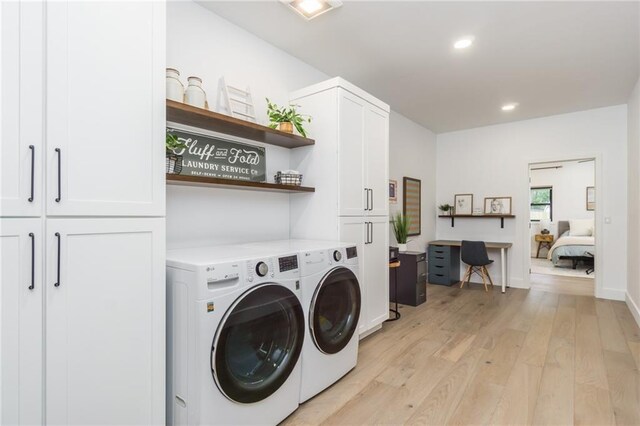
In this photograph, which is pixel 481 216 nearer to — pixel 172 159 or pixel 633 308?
pixel 633 308

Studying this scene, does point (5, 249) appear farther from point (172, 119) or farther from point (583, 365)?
point (583, 365)

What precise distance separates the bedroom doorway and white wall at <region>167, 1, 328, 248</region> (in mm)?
5605

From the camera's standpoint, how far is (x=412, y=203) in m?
5.04

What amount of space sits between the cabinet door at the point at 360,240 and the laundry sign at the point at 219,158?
803 mm

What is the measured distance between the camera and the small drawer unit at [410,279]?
13.2 feet

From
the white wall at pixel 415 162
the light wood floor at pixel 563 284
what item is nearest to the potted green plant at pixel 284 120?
→ the white wall at pixel 415 162

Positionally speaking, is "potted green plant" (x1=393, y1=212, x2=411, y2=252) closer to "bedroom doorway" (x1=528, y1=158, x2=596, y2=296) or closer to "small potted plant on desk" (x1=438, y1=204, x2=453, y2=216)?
"small potted plant on desk" (x1=438, y1=204, x2=453, y2=216)

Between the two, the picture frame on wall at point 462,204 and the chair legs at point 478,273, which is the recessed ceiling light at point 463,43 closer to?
the picture frame on wall at point 462,204

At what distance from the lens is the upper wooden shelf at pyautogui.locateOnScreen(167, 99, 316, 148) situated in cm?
187

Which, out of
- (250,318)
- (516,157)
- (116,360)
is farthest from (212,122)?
(516,157)

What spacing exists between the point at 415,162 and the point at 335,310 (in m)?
3.62

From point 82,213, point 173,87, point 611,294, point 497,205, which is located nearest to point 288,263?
point 82,213

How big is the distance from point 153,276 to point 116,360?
0.37 m

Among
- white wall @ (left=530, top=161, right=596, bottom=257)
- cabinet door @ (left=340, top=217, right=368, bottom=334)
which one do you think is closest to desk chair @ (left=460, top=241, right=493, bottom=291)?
cabinet door @ (left=340, top=217, right=368, bottom=334)
